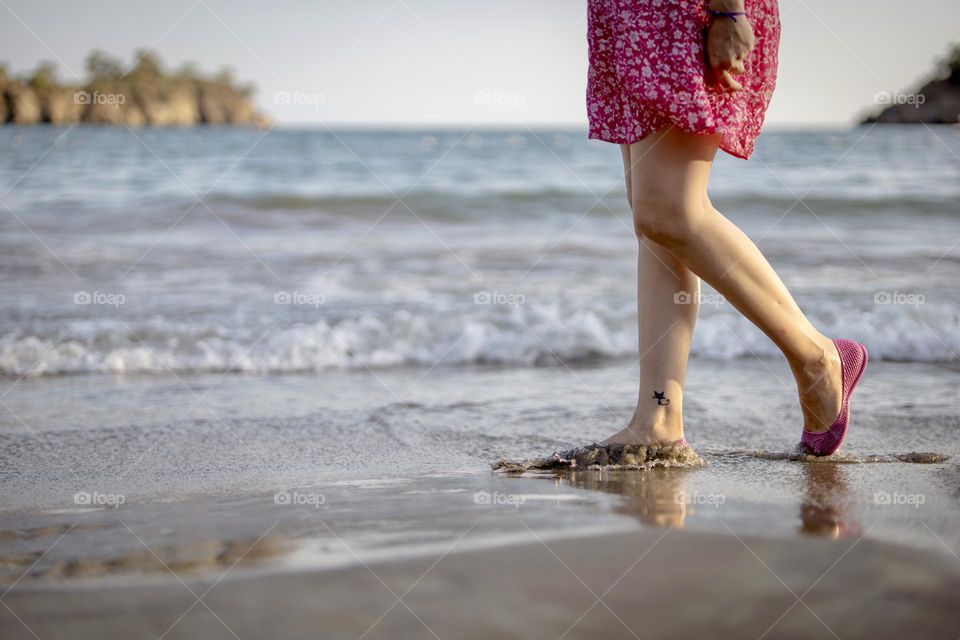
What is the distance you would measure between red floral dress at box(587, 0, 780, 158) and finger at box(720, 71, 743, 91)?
0.02 m

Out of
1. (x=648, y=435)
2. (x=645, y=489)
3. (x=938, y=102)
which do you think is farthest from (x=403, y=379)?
(x=938, y=102)

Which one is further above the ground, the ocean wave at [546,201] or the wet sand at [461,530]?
the wet sand at [461,530]

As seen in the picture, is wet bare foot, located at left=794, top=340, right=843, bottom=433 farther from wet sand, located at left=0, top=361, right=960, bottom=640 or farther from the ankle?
wet sand, located at left=0, top=361, right=960, bottom=640

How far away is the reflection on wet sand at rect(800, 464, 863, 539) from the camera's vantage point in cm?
160

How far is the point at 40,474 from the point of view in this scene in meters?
2.37

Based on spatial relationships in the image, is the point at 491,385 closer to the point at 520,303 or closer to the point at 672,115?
the point at 520,303

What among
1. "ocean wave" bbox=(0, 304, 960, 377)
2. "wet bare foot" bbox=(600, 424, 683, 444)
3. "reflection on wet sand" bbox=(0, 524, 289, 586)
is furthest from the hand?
"ocean wave" bbox=(0, 304, 960, 377)

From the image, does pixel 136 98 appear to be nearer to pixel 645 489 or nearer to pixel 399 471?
pixel 399 471

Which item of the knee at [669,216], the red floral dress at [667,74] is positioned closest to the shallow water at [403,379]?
the knee at [669,216]

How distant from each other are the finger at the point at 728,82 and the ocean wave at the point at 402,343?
Result: 7.59 ft

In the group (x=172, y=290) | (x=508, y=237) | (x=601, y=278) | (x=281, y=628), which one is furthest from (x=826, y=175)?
(x=281, y=628)

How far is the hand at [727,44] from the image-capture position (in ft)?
5.92

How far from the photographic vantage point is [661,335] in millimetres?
2154

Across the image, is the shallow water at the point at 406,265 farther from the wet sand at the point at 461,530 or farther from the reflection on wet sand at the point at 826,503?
the reflection on wet sand at the point at 826,503
